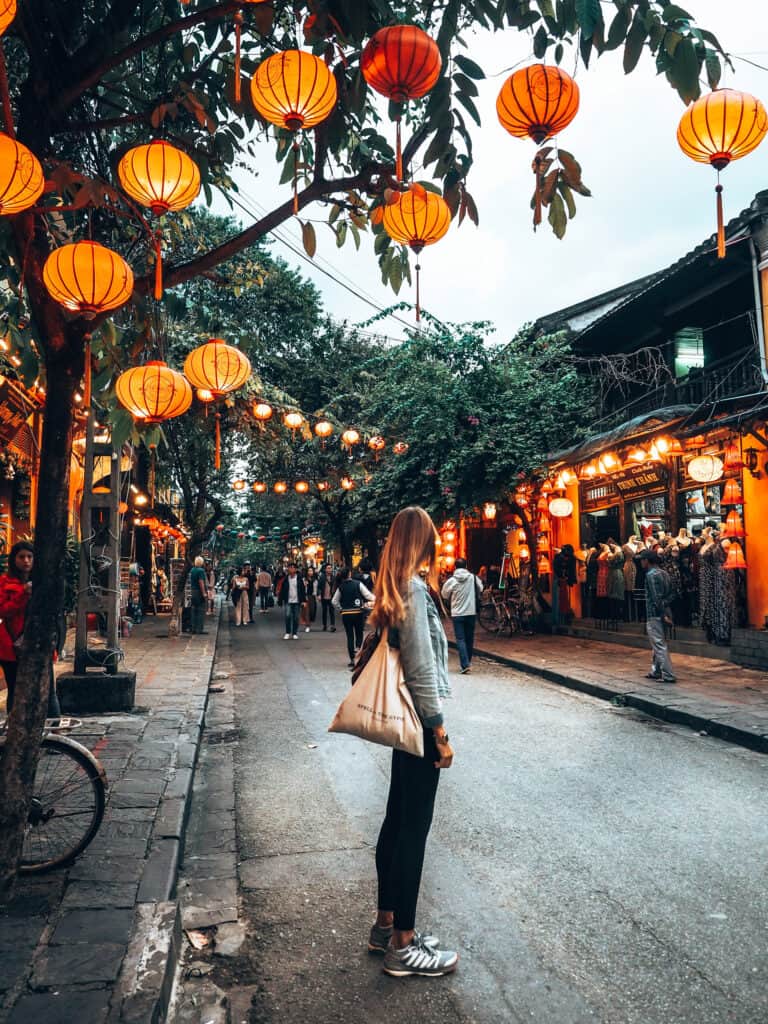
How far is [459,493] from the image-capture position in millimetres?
18844

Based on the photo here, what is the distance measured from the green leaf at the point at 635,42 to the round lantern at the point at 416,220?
1.45 meters

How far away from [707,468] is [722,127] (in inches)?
359

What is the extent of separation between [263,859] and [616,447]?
12.8 meters

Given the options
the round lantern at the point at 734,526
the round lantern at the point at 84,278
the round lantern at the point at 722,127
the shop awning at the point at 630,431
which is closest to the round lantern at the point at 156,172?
the round lantern at the point at 84,278

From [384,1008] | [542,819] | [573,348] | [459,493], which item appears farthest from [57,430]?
[573,348]

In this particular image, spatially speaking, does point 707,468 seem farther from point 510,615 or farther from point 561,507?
point 510,615

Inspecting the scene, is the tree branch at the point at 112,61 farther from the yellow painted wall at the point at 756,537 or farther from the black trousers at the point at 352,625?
the yellow painted wall at the point at 756,537

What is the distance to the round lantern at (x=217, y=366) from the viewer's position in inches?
283

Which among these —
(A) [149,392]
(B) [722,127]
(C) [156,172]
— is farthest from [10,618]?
(B) [722,127]

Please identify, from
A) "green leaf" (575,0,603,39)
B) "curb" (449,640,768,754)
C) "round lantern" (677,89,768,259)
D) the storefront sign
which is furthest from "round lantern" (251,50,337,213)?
the storefront sign

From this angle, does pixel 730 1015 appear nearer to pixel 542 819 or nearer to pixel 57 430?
pixel 542 819

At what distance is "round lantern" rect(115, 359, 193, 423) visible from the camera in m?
6.20

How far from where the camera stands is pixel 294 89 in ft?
14.1

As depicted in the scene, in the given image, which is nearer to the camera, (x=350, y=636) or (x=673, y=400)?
(x=350, y=636)
